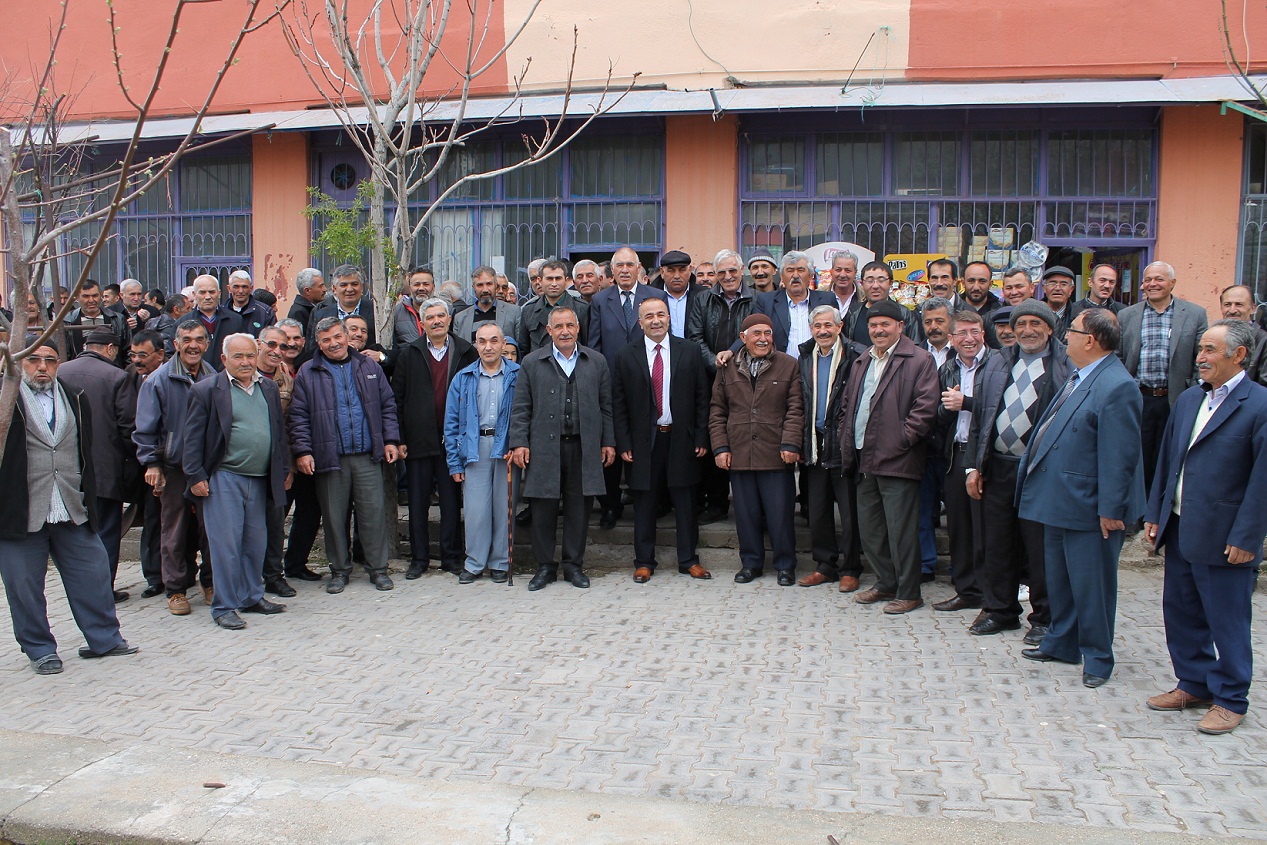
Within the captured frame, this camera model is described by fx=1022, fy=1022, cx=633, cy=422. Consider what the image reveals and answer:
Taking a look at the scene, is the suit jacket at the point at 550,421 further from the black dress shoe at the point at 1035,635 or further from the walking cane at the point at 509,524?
the black dress shoe at the point at 1035,635

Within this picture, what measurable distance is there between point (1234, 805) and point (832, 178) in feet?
28.2

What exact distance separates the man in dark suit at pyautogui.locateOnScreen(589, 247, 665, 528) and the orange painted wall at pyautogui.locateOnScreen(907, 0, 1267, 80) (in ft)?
16.1

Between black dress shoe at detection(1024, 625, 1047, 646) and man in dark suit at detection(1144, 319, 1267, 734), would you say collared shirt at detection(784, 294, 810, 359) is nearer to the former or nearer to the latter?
black dress shoe at detection(1024, 625, 1047, 646)

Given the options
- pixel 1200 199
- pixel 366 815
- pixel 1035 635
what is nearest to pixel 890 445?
pixel 1035 635

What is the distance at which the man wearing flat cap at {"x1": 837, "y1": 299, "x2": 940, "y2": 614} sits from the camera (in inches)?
282

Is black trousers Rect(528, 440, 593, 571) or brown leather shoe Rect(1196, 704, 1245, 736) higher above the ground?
black trousers Rect(528, 440, 593, 571)

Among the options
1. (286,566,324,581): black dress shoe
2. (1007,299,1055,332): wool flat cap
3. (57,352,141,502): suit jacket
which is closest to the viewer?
(1007,299,1055,332): wool flat cap

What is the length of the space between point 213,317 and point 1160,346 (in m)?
8.25

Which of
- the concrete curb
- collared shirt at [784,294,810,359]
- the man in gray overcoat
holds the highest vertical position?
collared shirt at [784,294,810,359]

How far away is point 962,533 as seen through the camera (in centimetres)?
712

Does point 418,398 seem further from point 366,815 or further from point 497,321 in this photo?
point 366,815

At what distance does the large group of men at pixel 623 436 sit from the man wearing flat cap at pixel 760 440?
2 cm

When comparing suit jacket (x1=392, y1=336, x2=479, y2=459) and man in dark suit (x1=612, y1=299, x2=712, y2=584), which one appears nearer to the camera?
man in dark suit (x1=612, y1=299, x2=712, y2=584)

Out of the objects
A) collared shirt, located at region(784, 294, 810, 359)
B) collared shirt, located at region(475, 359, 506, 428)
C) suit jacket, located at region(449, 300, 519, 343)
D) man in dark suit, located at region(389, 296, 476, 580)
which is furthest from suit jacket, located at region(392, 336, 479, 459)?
collared shirt, located at region(784, 294, 810, 359)
